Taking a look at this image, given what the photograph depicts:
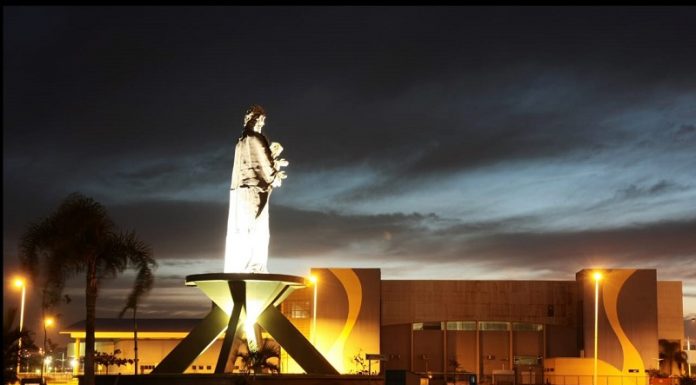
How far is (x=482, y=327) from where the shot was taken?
258 ft

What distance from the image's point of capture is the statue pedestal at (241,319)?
3991 centimetres

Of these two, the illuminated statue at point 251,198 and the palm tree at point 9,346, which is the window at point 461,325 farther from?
the palm tree at point 9,346

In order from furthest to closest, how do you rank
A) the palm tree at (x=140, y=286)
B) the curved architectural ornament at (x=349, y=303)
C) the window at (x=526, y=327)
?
the window at (x=526, y=327) < the curved architectural ornament at (x=349, y=303) < the palm tree at (x=140, y=286)

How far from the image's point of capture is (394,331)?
78.6 m

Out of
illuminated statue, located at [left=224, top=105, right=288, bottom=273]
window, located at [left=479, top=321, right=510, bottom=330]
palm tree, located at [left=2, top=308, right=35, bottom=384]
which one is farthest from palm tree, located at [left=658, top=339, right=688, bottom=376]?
palm tree, located at [left=2, top=308, right=35, bottom=384]

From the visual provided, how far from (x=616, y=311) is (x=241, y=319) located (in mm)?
37854

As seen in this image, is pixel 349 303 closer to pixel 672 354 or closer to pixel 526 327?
pixel 526 327

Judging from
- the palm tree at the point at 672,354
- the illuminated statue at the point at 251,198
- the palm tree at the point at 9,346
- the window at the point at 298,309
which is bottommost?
the palm tree at the point at 672,354

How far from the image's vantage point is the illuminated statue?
133 ft

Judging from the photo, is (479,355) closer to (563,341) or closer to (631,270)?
(563,341)

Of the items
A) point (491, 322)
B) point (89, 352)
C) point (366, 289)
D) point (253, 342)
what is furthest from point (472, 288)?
point (89, 352)

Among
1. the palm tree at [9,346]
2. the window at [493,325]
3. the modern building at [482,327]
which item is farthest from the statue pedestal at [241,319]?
the window at [493,325]

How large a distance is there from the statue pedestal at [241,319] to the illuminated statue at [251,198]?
0.81 meters

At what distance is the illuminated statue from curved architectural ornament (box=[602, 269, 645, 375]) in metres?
37.0
